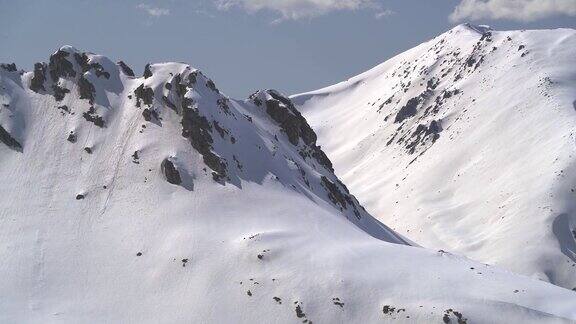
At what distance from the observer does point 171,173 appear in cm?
8062

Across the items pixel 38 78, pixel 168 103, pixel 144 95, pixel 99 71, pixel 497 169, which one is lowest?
pixel 497 169

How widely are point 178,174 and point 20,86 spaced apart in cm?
3303

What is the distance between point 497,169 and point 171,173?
3582 inches

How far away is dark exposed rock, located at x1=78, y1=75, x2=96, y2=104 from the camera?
93938mm

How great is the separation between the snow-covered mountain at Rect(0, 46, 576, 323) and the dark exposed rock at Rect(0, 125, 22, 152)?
333mm

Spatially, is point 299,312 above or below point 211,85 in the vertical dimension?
below

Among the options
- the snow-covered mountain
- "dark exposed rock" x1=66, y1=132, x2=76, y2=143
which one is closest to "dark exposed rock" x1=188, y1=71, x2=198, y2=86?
the snow-covered mountain

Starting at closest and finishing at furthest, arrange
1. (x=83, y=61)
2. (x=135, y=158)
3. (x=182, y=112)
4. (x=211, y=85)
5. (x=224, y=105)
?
(x=135, y=158)
(x=182, y=112)
(x=224, y=105)
(x=211, y=85)
(x=83, y=61)

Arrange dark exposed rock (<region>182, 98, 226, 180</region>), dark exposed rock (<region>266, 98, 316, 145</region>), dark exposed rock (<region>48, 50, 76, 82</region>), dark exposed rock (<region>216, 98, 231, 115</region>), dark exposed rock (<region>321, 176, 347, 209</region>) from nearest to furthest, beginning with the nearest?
dark exposed rock (<region>182, 98, 226, 180</region>), dark exposed rock (<region>321, 176, 347, 209</region>), dark exposed rock (<region>216, 98, 231, 115</region>), dark exposed rock (<region>48, 50, 76, 82</region>), dark exposed rock (<region>266, 98, 316, 145</region>)

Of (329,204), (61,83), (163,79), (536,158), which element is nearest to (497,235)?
(536,158)

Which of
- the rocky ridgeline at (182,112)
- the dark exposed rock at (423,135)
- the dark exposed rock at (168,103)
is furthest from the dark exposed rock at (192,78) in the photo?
the dark exposed rock at (423,135)

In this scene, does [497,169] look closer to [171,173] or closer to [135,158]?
[171,173]

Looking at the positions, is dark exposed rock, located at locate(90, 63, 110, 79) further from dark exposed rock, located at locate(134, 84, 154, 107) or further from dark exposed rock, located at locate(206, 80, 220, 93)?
dark exposed rock, located at locate(206, 80, 220, 93)

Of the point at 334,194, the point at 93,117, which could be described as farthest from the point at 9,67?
the point at 334,194
